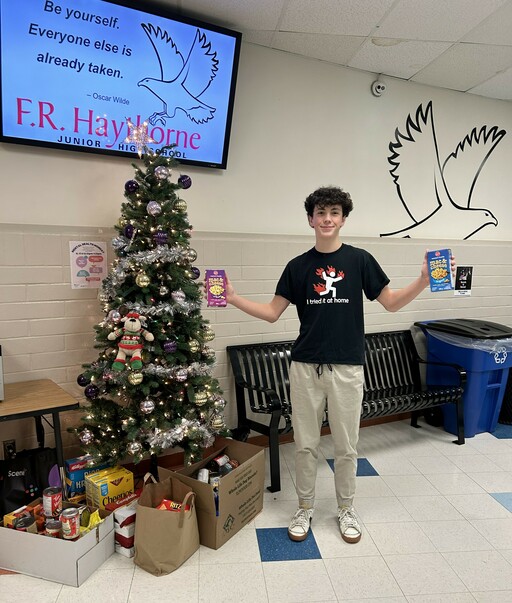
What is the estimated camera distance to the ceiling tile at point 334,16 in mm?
2545

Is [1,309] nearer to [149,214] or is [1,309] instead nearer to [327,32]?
[149,214]

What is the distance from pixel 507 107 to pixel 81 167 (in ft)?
12.7

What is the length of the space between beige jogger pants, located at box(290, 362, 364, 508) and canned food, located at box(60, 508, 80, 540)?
3.49 ft

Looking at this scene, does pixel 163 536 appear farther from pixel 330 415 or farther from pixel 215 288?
pixel 215 288

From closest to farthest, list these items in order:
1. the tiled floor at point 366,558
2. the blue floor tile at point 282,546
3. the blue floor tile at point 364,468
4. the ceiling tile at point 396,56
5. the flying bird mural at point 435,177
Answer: the tiled floor at point 366,558 < the blue floor tile at point 282,546 < the blue floor tile at point 364,468 < the ceiling tile at point 396,56 < the flying bird mural at point 435,177

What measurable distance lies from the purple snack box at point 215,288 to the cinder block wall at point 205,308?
2.84 ft

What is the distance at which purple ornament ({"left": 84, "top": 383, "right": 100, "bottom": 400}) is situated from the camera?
2.27 metres

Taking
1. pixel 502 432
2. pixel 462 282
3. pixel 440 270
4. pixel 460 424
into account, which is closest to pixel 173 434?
pixel 440 270

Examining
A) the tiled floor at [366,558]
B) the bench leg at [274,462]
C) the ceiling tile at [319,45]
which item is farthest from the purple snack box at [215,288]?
the ceiling tile at [319,45]

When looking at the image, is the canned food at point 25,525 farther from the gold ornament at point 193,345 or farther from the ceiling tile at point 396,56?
the ceiling tile at point 396,56

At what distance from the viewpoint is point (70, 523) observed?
188cm

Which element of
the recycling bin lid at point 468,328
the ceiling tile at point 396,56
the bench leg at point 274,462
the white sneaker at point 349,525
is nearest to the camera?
the white sneaker at point 349,525

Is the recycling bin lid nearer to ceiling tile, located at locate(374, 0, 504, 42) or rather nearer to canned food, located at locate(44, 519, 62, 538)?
ceiling tile, located at locate(374, 0, 504, 42)

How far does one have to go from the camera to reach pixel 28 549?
1.91m
